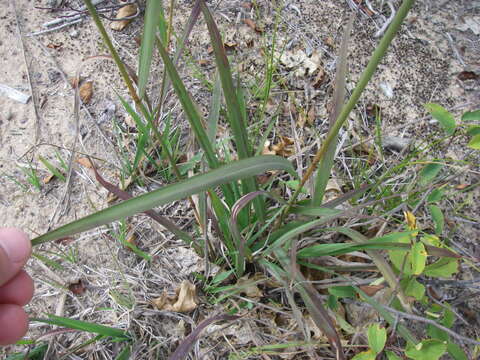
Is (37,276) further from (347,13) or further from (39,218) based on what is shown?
(347,13)

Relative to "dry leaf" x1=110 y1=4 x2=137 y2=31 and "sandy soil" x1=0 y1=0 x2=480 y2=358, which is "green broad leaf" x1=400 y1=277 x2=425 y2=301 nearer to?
"sandy soil" x1=0 y1=0 x2=480 y2=358

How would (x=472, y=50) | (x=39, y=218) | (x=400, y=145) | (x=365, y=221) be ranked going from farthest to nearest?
1. (x=472, y=50)
2. (x=400, y=145)
3. (x=39, y=218)
4. (x=365, y=221)

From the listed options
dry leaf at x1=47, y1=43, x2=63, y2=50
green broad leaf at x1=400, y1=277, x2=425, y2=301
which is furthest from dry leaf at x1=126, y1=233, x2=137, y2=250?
dry leaf at x1=47, y1=43, x2=63, y2=50

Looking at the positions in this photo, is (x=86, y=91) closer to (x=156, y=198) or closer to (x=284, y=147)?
(x=284, y=147)

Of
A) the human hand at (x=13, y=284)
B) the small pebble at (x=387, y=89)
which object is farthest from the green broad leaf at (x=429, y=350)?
the small pebble at (x=387, y=89)

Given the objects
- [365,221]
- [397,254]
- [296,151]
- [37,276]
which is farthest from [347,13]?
[37,276]

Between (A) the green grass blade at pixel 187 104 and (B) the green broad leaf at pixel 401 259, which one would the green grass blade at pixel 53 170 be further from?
(B) the green broad leaf at pixel 401 259

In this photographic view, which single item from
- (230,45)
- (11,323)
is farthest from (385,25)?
(11,323)
